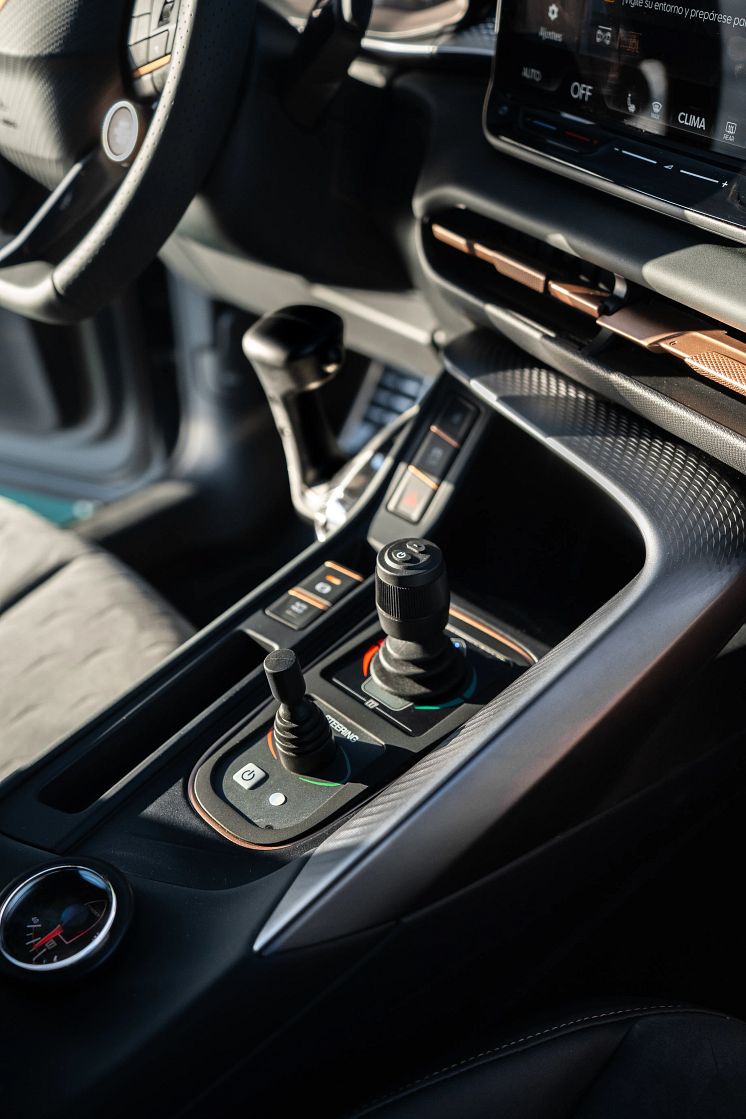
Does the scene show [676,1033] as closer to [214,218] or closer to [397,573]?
[397,573]

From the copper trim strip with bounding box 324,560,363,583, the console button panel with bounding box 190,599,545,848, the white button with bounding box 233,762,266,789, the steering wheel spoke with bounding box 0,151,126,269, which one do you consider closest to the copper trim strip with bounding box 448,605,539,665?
the console button panel with bounding box 190,599,545,848

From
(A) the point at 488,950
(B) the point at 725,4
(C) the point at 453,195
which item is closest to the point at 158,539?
(C) the point at 453,195

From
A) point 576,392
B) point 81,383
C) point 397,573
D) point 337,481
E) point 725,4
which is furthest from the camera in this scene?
point 81,383

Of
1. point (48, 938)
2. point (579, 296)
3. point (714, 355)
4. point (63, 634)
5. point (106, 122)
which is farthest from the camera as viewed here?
point (63, 634)

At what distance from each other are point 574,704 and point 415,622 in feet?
0.53

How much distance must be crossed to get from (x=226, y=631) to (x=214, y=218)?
455mm

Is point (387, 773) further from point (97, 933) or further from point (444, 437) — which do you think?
point (444, 437)

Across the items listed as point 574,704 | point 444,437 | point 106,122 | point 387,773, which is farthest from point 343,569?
point 106,122

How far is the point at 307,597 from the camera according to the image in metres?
0.99

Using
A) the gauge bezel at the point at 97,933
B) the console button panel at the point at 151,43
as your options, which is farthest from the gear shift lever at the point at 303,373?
the gauge bezel at the point at 97,933

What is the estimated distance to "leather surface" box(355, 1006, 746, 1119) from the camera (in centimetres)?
67

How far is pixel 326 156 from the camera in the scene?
1098mm

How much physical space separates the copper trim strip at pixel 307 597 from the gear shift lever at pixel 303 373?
300 millimetres

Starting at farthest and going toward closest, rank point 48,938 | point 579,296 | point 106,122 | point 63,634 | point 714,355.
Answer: point 63,634 → point 106,122 → point 579,296 → point 714,355 → point 48,938
